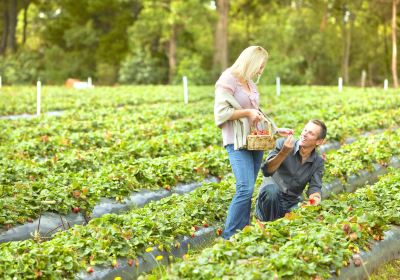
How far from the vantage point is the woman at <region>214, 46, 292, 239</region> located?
20.6 ft

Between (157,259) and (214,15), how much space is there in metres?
34.7

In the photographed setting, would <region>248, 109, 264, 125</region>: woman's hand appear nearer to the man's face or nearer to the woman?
the woman

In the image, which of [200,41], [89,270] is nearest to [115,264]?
[89,270]

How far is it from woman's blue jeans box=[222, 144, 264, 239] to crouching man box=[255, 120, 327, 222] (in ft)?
0.69

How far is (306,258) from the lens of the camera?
5.17 meters

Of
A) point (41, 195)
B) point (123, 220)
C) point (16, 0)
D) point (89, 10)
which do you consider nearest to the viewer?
point (123, 220)

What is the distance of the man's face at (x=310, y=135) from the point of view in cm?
639

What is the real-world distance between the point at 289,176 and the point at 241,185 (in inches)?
24.0

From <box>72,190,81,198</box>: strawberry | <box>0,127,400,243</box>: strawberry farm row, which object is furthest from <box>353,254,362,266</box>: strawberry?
<box>72,190,81,198</box>: strawberry

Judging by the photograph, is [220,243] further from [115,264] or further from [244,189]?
[244,189]

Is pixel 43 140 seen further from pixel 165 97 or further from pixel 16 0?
pixel 16 0

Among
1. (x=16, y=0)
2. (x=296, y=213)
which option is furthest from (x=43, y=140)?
(x=16, y=0)

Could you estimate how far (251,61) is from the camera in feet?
20.4

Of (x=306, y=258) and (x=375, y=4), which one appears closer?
(x=306, y=258)
